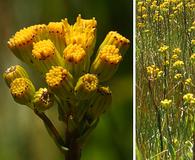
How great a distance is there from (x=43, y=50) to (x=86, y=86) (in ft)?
0.42

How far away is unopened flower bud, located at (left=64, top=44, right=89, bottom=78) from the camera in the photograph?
1.08 m

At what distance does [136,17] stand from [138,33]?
0.05 meters

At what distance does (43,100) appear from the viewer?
1.06 meters

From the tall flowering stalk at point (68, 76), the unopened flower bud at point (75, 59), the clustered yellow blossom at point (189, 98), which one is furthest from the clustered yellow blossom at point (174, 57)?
the unopened flower bud at point (75, 59)

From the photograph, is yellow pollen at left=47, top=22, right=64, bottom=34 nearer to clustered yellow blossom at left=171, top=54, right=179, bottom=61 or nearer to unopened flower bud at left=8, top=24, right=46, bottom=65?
unopened flower bud at left=8, top=24, right=46, bottom=65

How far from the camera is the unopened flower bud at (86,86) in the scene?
3.47 ft

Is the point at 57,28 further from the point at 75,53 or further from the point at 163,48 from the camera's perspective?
the point at 163,48

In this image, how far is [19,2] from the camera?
1503mm

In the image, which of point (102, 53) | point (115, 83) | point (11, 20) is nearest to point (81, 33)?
point (102, 53)

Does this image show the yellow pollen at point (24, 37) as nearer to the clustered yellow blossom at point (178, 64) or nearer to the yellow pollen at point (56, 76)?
the yellow pollen at point (56, 76)

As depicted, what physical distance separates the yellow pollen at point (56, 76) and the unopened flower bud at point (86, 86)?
37 mm

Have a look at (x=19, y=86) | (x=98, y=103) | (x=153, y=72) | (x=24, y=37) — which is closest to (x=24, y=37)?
(x=24, y=37)

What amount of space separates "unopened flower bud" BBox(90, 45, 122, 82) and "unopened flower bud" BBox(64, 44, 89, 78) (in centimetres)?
3

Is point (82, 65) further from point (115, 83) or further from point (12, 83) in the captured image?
point (115, 83)
